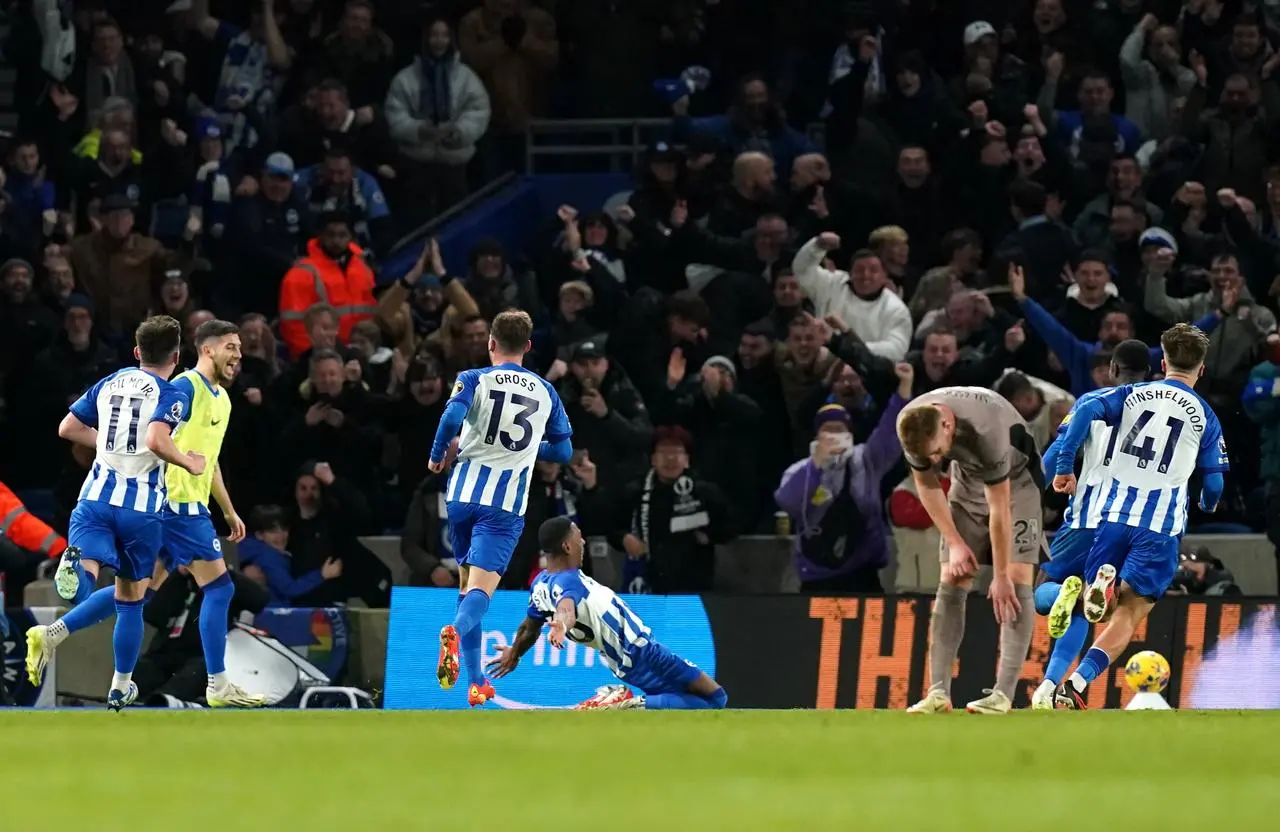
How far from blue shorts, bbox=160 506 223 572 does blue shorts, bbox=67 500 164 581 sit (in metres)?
0.15

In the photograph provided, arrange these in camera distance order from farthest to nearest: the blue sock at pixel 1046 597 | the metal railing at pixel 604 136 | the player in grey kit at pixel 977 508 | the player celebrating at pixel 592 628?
1. the metal railing at pixel 604 136
2. the player celebrating at pixel 592 628
3. the blue sock at pixel 1046 597
4. the player in grey kit at pixel 977 508

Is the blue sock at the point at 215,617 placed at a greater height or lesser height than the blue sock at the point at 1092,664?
lesser

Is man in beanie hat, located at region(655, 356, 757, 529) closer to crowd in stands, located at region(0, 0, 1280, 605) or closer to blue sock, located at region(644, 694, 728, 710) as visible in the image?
crowd in stands, located at region(0, 0, 1280, 605)

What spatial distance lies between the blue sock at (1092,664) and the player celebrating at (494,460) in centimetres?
342

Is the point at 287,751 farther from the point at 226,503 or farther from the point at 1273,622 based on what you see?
the point at 1273,622

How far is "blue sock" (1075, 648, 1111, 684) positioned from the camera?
43.2 feet

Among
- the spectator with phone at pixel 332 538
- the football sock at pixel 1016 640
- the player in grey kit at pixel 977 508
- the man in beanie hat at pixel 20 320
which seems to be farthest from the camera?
the man in beanie hat at pixel 20 320

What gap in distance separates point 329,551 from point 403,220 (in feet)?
18.1

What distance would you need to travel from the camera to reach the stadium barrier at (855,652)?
16484mm

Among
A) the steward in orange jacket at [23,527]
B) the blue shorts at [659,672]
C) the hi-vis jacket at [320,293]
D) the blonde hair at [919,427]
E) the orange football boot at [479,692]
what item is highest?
the hi-vis jacket at [320,293]

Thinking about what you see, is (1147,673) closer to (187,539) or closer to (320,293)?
(187,539)

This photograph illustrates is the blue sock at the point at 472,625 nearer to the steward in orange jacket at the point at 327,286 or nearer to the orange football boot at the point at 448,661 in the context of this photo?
the orange football boot at the point at 448,661

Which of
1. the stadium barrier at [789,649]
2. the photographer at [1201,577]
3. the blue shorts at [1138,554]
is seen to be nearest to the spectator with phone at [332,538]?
the stadium barrier at [789,649]

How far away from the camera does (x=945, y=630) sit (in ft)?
41.0
